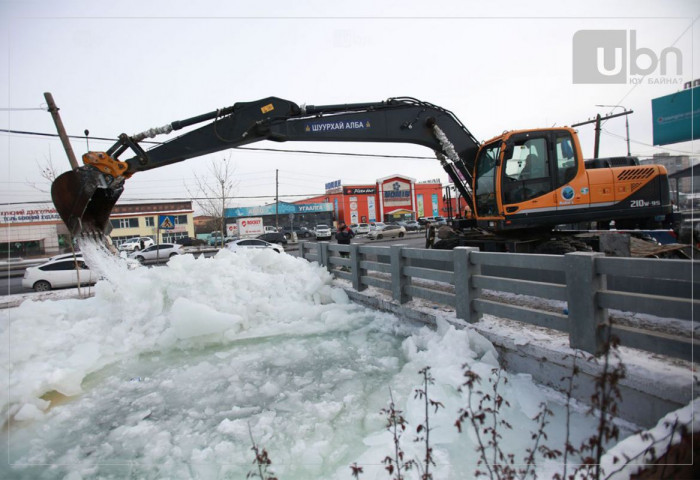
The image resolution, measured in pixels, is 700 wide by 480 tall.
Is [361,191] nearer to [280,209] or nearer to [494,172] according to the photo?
[280,209]

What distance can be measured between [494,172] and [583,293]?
444 centimetres

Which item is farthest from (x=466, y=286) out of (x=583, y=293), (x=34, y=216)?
(x=34, y=216)

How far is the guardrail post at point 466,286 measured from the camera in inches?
189

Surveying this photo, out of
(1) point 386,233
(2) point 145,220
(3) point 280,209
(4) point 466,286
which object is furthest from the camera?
(3) point 280,209

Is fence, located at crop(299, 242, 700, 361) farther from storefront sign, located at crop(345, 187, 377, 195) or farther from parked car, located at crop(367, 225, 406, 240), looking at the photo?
storefront sign, located at crop(345, 187, 377, 195)

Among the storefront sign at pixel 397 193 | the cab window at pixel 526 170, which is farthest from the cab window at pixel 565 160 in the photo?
the storefront sign at pixel 397 193

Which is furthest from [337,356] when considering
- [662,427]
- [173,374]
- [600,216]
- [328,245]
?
[600,216]

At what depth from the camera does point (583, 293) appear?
350 cm

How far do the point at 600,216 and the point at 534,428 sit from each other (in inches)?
210

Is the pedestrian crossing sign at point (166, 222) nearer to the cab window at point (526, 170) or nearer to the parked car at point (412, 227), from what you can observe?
the cab window at point (526, 170)

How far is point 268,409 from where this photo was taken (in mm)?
3861

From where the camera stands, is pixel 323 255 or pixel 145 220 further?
pixel 145 220

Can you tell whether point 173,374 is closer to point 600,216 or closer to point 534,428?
point 534,428

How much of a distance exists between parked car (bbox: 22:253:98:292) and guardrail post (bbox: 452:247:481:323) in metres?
15.0
